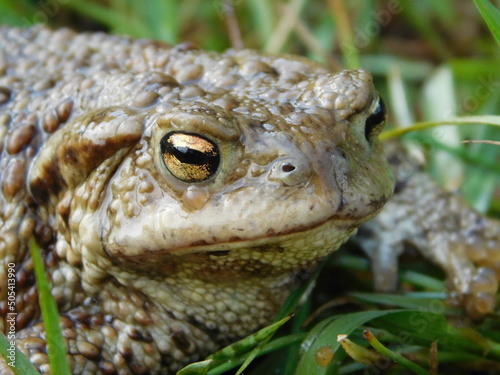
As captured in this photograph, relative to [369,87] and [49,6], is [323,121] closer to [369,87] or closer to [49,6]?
[369,87]

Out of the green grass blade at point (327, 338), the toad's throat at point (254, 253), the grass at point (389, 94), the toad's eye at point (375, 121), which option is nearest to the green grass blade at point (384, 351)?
the grass at point (389, 94)

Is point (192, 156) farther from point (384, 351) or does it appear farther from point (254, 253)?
point (384, 351)

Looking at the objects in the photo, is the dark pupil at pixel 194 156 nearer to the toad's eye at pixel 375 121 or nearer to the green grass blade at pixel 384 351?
the toad's eye at pixel 375 121

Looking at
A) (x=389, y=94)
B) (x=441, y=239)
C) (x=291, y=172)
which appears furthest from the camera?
(x=389, y=94)

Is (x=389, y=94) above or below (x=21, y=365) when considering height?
below

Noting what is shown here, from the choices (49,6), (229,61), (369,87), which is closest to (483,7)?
(369,87)

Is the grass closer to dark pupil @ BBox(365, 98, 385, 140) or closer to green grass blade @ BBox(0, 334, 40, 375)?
dark pupil @ BBox(365, 98, 385, 140)

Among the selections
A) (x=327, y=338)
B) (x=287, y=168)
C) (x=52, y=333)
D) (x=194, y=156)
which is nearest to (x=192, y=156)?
(x=194, y=156)
